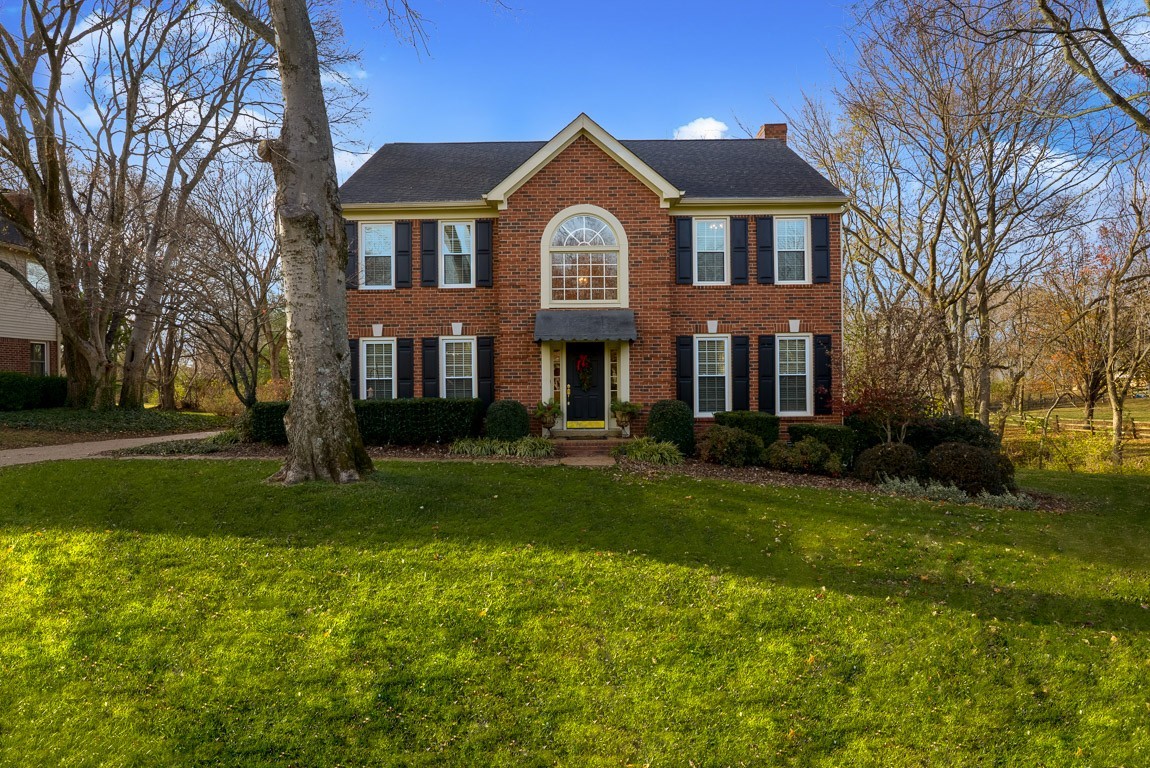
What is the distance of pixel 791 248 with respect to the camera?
15312 millimetres

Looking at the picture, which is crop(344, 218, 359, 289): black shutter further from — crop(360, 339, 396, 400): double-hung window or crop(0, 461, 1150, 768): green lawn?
crop(0, 461, 1150, 768): green lawn

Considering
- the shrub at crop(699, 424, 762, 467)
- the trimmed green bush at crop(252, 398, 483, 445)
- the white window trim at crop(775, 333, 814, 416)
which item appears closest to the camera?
the shrub at crop(699, 424, 762, 467)

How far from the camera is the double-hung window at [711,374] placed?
15188mm

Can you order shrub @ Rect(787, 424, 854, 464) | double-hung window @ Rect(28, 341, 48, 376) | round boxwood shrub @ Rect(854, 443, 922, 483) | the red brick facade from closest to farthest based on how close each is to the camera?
1. round boxwood shrub @ Rect(854, 443, 922, 483)
2. shrub @ Rect(787, 424, 854, 464)
3. the red brick facade
4. double-hung window @ Rect(28, 341, 48, 376)

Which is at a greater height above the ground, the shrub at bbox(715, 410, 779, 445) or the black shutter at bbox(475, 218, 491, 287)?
the black shutter at bbox(475, 218, 491, 287)

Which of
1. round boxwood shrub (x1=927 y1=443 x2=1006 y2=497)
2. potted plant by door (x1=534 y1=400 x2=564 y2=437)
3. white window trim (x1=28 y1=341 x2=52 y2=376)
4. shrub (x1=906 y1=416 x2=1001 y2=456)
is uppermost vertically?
white window trim (x1=28 y1=341 x2=52 y2=376)

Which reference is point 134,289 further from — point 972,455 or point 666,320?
point 972,455

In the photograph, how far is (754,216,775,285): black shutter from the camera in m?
15.3

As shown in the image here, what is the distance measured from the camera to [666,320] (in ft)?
48.5

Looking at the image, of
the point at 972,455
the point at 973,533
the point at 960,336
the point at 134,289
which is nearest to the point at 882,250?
the point at 960,336

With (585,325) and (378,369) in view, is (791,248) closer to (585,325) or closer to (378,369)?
(585,325)

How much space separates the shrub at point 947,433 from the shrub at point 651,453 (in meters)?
4.93

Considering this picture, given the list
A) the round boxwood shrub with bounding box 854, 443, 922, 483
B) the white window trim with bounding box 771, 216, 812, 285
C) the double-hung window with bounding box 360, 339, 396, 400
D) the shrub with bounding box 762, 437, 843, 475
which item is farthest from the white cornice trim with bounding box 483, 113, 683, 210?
the round boxwood shrub with bounding box 854, 443, 922, 483

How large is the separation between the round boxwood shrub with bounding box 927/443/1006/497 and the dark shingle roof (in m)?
6.53
